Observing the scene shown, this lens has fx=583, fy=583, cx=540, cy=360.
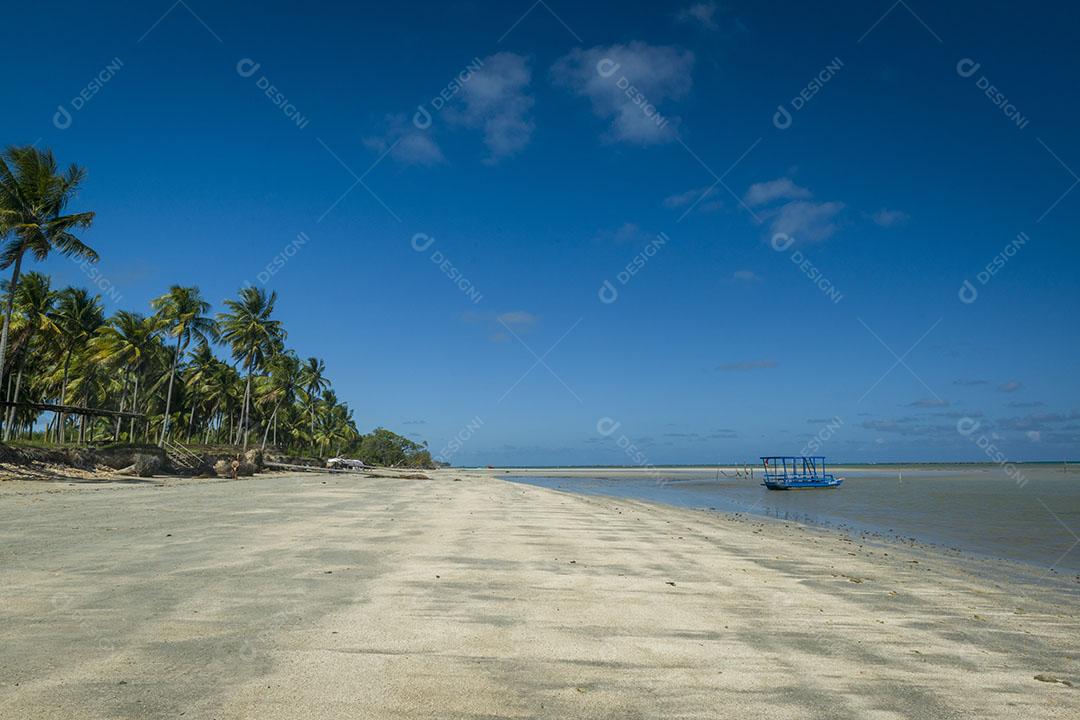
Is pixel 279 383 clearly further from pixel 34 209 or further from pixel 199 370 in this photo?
pixel 34 209

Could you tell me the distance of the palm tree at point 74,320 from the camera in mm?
45500

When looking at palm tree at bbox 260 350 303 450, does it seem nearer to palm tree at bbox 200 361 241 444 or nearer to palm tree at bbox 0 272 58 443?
palm tree at bbox 200 361 241 444

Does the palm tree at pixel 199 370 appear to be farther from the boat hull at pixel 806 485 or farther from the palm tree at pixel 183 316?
the boat hull at pixel 806 485

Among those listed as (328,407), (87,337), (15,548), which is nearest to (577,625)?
(15,548)

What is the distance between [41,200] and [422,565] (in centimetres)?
3276

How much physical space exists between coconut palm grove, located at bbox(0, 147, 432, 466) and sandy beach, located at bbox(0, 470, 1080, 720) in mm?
24606

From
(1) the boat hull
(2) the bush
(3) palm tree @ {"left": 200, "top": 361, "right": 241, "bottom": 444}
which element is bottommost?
(1) the boat hull

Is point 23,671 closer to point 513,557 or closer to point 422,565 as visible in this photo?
point 422,565

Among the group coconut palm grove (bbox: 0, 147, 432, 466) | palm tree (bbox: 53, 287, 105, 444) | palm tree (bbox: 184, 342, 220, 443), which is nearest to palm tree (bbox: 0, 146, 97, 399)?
coconut palm grove (bbox: 0, 147, 432, 466)

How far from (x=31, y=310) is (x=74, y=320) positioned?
5.00 metres

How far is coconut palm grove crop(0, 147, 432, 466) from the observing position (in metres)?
28.7

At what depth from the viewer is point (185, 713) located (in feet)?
11.3

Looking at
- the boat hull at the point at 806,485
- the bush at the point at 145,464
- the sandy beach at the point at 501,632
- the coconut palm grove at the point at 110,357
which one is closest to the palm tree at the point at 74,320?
the coconut palm grove at the point at 110,357

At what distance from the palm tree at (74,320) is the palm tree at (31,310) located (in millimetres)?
1536
